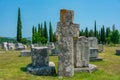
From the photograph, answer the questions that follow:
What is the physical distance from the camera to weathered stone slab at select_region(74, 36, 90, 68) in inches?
737

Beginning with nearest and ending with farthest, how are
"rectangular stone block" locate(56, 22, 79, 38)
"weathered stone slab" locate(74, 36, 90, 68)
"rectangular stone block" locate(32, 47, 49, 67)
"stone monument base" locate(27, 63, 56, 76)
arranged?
"rectangular stone block" locate(56, 22, 79, 38), "stone monument base" locate(27, 63, 56, 76), "rectangular stone block" locate(32, 47, 49, 67), "weathered stone slab" locate(74, 36, 90, 68)

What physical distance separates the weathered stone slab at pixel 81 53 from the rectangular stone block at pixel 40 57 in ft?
6.11

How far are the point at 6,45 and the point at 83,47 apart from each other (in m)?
29.2

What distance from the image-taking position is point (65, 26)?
1577 cm

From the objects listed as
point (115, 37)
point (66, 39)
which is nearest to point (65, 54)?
point (66, 39)

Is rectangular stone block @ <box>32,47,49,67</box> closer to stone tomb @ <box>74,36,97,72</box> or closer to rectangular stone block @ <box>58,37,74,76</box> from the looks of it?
stone tomb @ <box>74,36,97,72</box>

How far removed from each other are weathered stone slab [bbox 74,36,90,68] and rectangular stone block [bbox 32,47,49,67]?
1862 millimetres

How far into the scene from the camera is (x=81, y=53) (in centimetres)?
1905

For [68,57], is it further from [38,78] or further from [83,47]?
[83,47]

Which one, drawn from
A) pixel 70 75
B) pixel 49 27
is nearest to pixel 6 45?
pixel 70 75

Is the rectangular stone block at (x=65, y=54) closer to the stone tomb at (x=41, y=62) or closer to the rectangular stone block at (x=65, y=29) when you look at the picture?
the rectangular stone block at (x=65, y=29)

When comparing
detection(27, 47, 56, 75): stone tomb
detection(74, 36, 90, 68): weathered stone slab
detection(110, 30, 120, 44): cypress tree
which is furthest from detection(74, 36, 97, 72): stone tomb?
detection(110, 30, 120, 44): cypress tree

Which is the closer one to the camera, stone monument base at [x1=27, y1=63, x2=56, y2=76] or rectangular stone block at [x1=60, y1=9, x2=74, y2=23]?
rectangular stone block at [x1=60, y1=9, x2=74, y2=23]

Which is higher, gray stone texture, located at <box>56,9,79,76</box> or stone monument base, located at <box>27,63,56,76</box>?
gray stone texture, located at <box>56,9,79,76</box>
